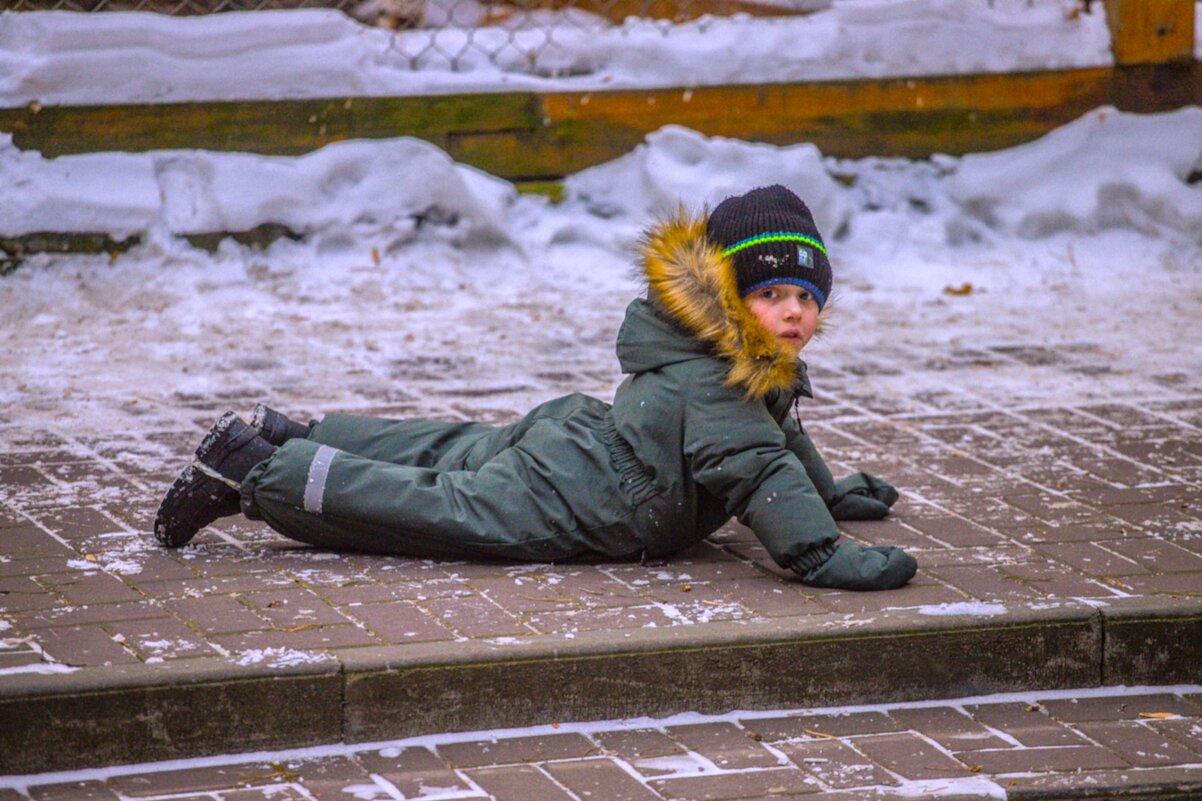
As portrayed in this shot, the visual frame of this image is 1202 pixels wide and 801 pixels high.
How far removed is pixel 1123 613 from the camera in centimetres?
365

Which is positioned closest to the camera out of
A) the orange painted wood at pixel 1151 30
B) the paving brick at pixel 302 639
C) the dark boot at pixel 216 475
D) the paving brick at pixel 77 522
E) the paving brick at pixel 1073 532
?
the paving brick at pixel 302 639

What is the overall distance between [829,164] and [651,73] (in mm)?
1083

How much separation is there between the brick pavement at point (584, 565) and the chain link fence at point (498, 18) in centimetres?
326

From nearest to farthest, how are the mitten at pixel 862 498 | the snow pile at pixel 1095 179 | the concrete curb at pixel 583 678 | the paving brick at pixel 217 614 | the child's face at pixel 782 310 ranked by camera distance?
the concrete curb at pixel 583 678
the paving brick at pixel 217 614
the child's face at pixel 782 310
the mitten at pixel 862 498
the snow pile at pixel 1095 179

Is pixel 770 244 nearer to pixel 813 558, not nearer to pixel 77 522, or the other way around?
pixel 813 558

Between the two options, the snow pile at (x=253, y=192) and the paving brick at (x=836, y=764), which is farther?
the snow pile at (x=253, y=192)

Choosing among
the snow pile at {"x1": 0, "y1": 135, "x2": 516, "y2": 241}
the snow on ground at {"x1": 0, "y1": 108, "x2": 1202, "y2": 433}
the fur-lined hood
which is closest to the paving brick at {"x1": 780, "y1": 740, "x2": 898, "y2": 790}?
the fur-lined hood

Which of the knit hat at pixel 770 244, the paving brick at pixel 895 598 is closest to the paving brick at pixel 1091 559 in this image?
the paving brick at pixel 895 598

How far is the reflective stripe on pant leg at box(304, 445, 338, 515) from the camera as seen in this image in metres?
3.84

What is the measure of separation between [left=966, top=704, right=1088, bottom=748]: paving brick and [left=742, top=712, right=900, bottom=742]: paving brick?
0.73 ft

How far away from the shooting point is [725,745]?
11.0ft

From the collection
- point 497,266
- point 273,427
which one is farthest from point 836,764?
point 497,266

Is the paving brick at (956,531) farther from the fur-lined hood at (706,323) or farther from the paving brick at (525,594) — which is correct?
the paving brick at (525,594)

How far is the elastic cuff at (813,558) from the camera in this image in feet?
12.4
